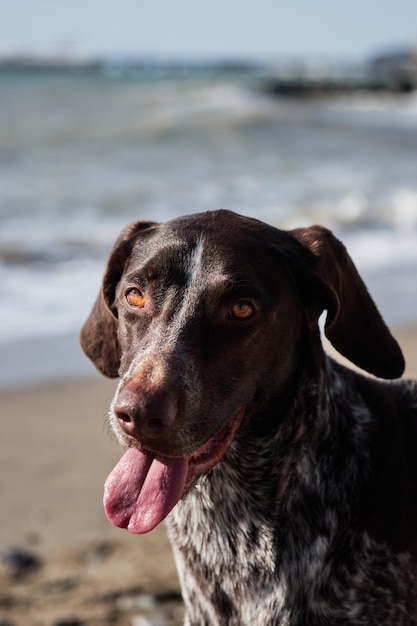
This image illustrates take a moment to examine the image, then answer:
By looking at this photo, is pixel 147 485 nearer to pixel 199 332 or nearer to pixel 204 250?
pixel 199 332

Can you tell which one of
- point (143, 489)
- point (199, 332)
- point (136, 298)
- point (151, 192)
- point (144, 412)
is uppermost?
point (151, 192)

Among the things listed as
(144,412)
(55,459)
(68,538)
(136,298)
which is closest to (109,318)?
(136,298)

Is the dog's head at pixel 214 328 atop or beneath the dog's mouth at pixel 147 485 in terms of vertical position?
atop

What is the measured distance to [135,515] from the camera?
2.95 meters

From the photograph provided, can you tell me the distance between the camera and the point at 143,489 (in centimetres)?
294

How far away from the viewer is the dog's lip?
9.82 feet

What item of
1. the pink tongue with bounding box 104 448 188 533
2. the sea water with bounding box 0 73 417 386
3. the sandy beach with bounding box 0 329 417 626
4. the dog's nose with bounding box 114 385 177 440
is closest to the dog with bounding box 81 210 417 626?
the pink tongue with bounding box 104 448 188 533

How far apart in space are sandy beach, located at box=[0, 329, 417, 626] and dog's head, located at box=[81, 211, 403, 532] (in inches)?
62.3

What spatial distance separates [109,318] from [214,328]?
2.40 feet

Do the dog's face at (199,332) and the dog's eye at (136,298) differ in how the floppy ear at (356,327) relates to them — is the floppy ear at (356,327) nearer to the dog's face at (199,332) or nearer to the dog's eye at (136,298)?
the dog's face at (199,332)

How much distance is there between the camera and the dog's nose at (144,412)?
2602 mm

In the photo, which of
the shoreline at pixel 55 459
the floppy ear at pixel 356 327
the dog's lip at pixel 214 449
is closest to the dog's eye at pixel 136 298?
the dog's lip at pixel 214 449

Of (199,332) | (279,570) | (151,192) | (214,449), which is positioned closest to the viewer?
(199,332)

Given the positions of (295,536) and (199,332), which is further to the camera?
(295,536)
